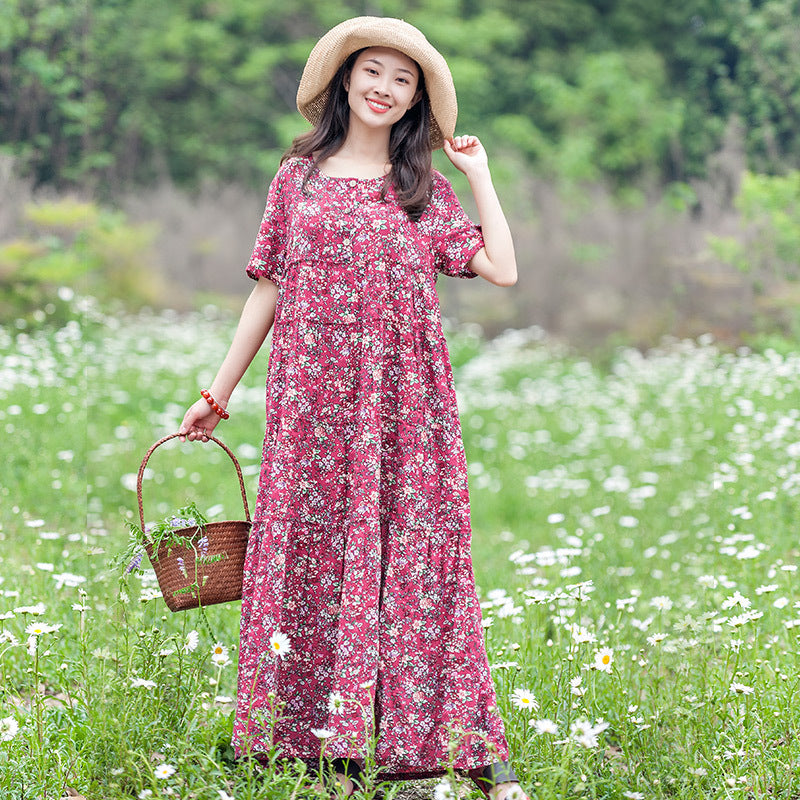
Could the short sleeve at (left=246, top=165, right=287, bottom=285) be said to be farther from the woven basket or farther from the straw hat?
the woven basket

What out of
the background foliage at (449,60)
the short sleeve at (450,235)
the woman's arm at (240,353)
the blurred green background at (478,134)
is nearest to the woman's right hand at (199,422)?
the woman's arm at (240,353)

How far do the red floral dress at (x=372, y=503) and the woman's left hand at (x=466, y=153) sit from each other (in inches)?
9.7

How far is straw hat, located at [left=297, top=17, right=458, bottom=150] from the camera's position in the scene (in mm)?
2500

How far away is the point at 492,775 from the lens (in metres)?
2.44

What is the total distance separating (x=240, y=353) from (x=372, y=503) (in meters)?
0.57

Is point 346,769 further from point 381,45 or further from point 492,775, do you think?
point 381,45

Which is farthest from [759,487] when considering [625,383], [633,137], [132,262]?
[132,262]

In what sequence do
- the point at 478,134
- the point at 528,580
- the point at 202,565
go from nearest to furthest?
the point at 202,565
the point at 528,580
the point at 478,134

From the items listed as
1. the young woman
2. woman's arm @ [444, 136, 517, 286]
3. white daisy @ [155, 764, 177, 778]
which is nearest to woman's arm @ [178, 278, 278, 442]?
the young woman

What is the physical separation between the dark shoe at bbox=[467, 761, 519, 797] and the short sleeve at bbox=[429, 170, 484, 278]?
1.24 meters

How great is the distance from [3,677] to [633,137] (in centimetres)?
1075

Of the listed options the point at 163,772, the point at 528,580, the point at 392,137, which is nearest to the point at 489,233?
the point at 392,137

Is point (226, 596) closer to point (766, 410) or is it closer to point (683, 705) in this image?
point (683, 705)

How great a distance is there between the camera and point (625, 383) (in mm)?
8477
